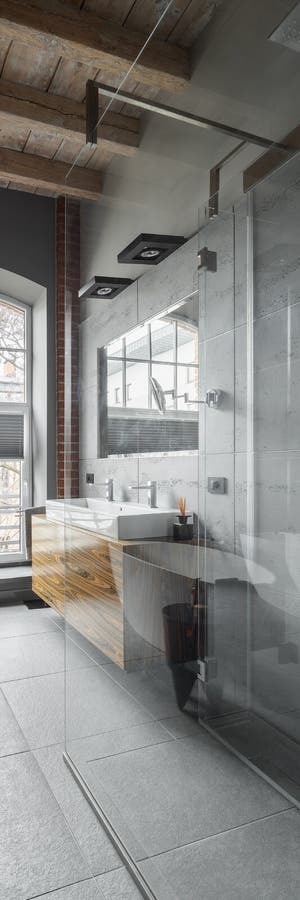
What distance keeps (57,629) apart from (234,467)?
3134 millimetres

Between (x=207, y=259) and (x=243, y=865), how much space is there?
1.07m

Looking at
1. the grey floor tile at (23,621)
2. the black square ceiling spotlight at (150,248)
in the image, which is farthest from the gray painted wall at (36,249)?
the black square ceiling spotlight at (150,248)

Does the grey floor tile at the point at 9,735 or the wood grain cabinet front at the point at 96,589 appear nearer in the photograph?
the wood grain cabinet front at the point at 96,589

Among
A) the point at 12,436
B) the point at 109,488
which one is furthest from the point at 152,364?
the point at 12,436

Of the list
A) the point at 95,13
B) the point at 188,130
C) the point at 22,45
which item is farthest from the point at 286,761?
the point at 22,45

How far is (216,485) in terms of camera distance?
1231 mm

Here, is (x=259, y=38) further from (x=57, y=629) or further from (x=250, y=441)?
(x=57, y=629)

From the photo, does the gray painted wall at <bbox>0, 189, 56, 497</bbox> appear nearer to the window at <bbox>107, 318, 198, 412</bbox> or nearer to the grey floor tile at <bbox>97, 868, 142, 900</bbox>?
the window at <bbox>107, 318, 198, 412</bbox>

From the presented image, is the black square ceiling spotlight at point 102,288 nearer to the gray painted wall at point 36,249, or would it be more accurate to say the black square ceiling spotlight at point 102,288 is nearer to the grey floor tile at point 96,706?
the grey floor tile at point 96,706

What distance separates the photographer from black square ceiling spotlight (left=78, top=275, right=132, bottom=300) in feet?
5.59

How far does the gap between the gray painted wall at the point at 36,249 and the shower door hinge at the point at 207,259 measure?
3.68 meters

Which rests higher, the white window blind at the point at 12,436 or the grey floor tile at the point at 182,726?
the white window blind at the point at 12,436

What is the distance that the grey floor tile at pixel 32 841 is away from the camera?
1563 mm

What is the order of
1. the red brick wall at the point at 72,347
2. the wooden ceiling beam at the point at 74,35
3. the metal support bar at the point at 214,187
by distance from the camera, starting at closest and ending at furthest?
1. the metal support bar at the point at 214,187
2. the red brick wall at the point at 72,347
3. the wooden ceiling beam at the point at 74,35
